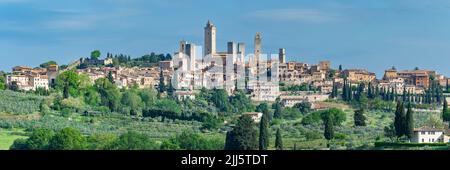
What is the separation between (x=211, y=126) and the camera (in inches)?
608

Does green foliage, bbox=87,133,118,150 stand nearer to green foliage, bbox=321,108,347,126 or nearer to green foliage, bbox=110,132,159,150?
green foliage, bbox=110,132,159,150

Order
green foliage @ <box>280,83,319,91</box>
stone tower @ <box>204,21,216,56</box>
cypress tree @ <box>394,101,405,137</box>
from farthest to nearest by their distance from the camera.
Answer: stone tower @ <box>204,21,216,56</box>, green foliage @ <box>280,83,319,91</box>, cypress tree @ <box>394,101,405,137</box>

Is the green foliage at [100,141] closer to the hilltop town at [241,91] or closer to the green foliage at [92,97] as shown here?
the hilltop town at [241,91]

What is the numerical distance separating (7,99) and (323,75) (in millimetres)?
14289

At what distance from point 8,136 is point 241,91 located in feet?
42.0

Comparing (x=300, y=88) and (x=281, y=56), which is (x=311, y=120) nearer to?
(x=300, y=88)

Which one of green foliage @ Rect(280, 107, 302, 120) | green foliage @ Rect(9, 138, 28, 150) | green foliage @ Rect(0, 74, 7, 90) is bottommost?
green foliage @ Rect(280, 107, 302, 120)

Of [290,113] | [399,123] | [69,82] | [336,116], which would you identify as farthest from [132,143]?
[69,82]

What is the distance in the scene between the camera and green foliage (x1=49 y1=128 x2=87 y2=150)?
1004cm

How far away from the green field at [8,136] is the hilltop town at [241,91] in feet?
8.86

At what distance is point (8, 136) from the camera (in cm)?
1201

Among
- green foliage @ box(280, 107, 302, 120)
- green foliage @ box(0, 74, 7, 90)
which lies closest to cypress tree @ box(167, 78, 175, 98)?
green foliage @ box(280, 107, 302, 120)

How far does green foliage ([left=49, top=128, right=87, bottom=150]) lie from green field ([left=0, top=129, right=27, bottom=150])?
0.52 metres
